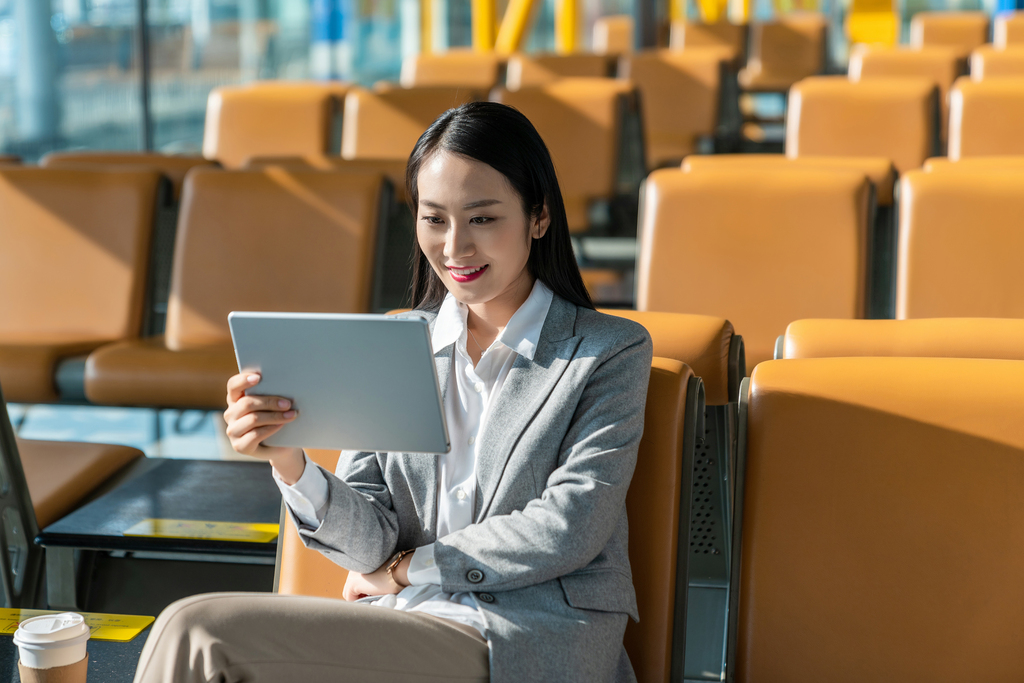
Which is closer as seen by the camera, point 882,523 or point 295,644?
point 295,644

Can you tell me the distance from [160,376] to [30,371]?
36cm

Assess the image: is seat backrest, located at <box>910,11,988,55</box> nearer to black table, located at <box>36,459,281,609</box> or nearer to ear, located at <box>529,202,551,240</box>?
black table, located at <box>36,459,281,609</box>

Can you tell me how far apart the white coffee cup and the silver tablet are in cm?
29

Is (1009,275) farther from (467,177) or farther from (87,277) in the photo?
(87,277)

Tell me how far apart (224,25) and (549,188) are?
685cm

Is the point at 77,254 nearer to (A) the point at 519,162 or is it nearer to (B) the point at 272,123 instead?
(B) the point at 272,123

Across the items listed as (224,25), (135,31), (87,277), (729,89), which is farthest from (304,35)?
(87,277)

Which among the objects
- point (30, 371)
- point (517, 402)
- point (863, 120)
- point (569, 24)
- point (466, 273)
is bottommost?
point (30, 371)

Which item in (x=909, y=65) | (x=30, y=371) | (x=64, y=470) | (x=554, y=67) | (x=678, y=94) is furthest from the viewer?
(x=554, y=67)

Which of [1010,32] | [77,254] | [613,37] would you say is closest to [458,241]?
[77,254]

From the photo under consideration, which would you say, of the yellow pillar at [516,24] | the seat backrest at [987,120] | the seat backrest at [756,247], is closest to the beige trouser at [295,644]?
the seat backrest at [756,247]

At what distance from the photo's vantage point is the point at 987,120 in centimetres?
341

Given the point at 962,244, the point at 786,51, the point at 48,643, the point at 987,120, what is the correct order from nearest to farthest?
the point at 48,643, the point at 962,244, the point at 987,120, the point at 786,51

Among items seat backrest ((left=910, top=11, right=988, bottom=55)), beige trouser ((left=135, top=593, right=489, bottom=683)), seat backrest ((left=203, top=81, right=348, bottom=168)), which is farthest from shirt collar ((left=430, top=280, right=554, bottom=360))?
seat backrest ((left=910, top=11, right=988, bottom=55))
